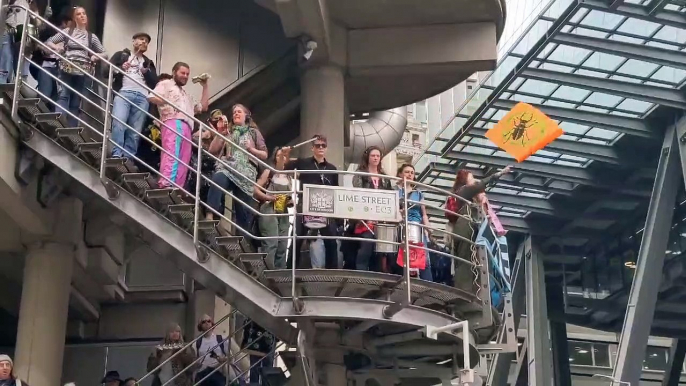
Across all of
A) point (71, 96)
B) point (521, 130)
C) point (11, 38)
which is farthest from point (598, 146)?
point (11, 38)

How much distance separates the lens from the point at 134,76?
1187cm

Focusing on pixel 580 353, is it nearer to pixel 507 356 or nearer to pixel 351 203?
pixel 507 356

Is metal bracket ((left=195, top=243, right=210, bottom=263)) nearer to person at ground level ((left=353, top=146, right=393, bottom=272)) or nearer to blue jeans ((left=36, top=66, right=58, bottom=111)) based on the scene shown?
person at ground level ((left=353, top=146, right=393, bottom=272))

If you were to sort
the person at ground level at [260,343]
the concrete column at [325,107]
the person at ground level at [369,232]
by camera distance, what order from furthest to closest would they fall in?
the concrete column at [325,107] → the person at ground level at [260,343] → the person at ground level at [369,232]

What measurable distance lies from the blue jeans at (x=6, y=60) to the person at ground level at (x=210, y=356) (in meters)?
4.12

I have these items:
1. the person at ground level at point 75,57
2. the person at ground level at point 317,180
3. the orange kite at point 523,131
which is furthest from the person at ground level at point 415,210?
the person at ground level at point 75,57

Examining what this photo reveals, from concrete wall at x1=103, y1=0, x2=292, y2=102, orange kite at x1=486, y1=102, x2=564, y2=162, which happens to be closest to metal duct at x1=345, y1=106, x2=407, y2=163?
concrete wall at x1=103, y1=0, x2=292, y2=102

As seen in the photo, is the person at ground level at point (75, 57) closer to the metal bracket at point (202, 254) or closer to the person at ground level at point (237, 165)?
the person at ground level at point (237, 165)

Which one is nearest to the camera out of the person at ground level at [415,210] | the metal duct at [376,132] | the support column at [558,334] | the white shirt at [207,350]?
the person at ground level at [415,210]

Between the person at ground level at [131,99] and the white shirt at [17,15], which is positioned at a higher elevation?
the white shirt at [17,15]

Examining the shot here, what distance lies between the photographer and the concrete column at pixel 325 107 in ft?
49.1

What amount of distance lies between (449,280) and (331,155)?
12.1 feet

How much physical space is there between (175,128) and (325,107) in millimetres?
4385

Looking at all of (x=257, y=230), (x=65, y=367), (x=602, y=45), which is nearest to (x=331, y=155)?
(x=257, y=230)
